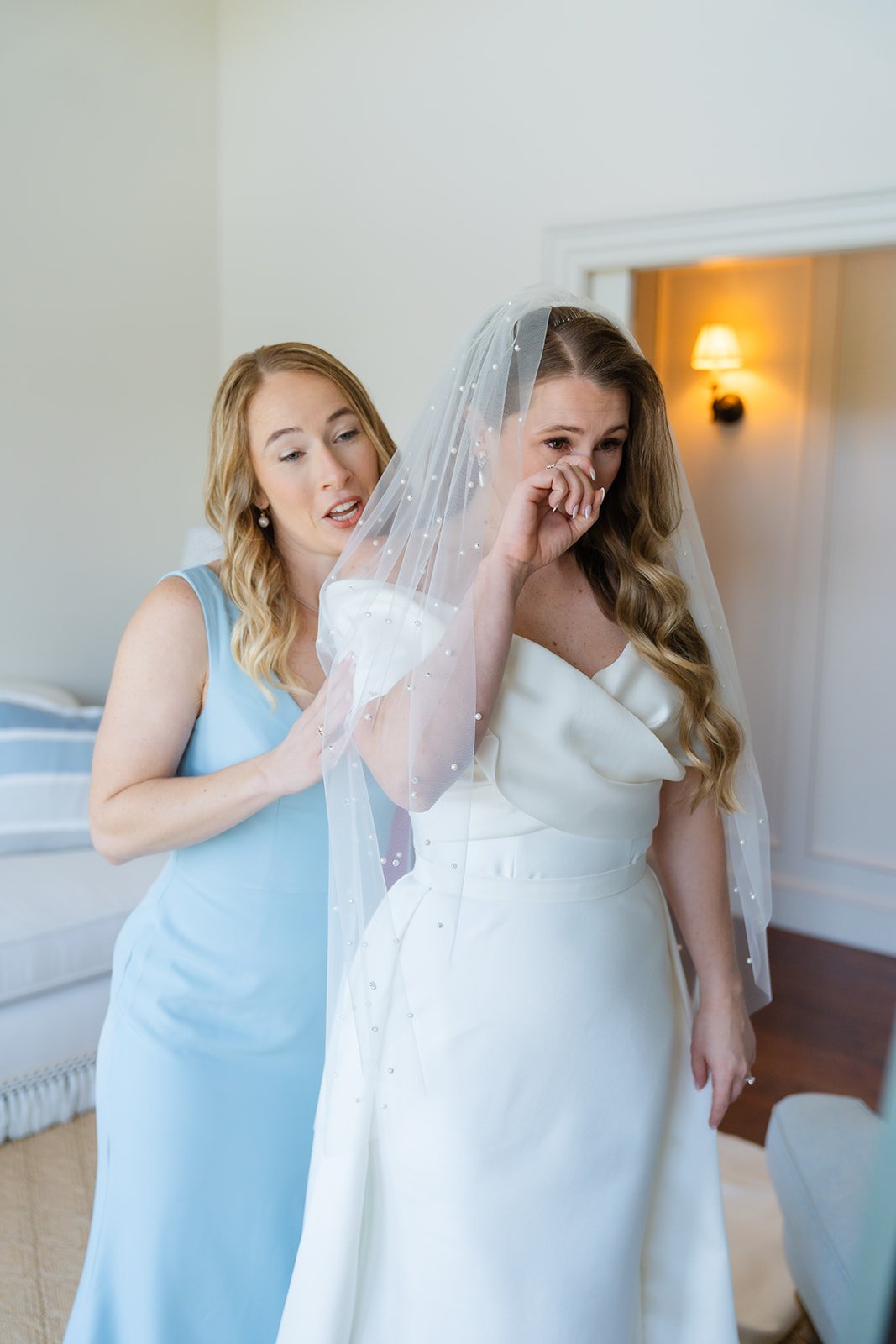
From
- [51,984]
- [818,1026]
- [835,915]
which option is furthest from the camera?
[835,915]

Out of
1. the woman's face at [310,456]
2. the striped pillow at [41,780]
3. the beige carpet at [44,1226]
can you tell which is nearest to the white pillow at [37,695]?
the striped pillow at [41,780]

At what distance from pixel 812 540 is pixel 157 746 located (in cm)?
359

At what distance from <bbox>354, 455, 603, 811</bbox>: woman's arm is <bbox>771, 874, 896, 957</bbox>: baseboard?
3.59 m

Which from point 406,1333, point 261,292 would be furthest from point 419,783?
point 261,292

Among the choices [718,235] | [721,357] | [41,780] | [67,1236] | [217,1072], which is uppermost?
[718,235]

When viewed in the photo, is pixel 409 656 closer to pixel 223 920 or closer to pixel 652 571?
pixel 652 571

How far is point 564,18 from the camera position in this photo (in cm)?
317

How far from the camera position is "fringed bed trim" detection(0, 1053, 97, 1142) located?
2.67 m

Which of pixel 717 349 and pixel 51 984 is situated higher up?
pixel 717 349

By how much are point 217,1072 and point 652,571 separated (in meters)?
0.94

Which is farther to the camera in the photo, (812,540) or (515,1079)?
(812,540)

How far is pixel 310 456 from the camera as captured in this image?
1521 mm

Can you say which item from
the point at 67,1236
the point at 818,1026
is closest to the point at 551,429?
the point at 67,1236

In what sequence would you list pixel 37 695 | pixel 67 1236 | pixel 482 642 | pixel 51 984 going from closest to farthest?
pixel 482 642 → pixel 67 1236 → pixel 51 984 → pixel 37 695
